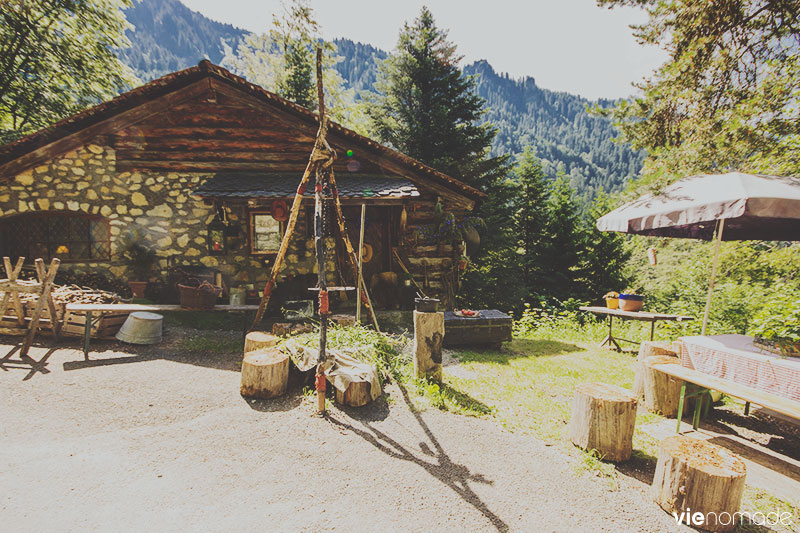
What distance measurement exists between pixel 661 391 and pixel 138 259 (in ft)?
33.4

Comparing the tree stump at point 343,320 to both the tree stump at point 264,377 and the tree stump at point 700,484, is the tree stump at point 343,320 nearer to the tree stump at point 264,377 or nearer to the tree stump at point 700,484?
the tree stump at point 264,377

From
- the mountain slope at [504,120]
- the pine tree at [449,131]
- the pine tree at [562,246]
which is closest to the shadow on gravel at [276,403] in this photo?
the pine tree at [449,131]

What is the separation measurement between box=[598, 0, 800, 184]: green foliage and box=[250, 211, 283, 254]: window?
8.40m

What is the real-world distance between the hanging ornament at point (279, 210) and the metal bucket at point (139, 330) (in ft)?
10.4

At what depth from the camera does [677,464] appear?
269 centimetres

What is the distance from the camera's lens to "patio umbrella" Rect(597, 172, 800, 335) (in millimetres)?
3664

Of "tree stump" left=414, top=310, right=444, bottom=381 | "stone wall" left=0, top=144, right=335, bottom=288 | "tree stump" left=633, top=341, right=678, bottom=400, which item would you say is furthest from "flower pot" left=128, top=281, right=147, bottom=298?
"tree stump" left=633, top=341, right=678, bottom=400

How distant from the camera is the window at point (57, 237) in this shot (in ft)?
26.6

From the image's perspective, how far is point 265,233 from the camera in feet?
27.8

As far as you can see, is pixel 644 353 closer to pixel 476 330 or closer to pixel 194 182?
pixel 476 330

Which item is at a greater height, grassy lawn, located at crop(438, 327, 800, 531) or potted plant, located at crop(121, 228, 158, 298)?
potted plant, located at crop(121, 228, 158, 298)

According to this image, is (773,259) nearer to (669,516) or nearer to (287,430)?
(669,516)

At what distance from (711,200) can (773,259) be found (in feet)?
19.8

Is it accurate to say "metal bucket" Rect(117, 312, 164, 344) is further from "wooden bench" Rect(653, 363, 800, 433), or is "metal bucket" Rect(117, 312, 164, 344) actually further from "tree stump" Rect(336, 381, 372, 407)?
"wooden bench" Rect(653, 363, 800, 433)
